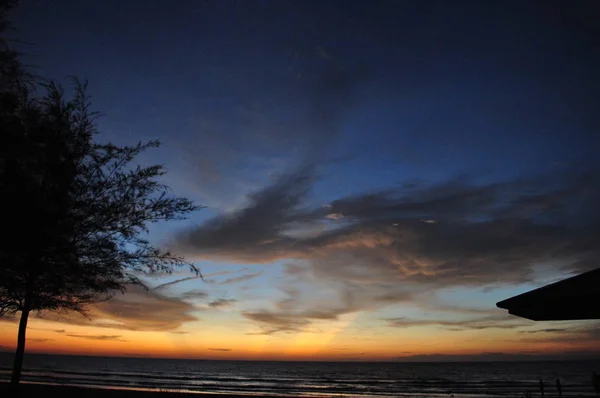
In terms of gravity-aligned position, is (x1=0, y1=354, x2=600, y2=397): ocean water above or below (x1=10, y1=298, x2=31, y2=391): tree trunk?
below

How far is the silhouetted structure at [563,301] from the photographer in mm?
5035

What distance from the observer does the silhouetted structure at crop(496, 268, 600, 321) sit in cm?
504

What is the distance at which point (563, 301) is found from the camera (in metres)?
5.45

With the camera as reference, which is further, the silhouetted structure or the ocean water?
the ocean water

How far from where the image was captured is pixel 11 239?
443 inches

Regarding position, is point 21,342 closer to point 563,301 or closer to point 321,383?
point 563,301

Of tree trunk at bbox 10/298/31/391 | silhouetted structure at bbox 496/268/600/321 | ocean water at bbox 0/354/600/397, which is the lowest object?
ocean water at bbox 0/354/600/397

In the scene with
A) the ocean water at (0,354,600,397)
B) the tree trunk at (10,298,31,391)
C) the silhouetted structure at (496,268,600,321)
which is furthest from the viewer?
the ocean water at (0,354,600,397)

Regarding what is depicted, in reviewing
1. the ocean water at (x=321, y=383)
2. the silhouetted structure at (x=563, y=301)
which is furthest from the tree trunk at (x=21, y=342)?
the ocean water at (x=321, y=383)

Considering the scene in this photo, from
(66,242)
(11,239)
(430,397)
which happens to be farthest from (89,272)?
(430,397)

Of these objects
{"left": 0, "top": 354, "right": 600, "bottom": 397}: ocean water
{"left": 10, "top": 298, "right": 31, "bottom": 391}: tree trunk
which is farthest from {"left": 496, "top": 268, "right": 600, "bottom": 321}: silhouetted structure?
{"left": 0, "top": 354, "right": 600, "bottom": 397}: ocean water

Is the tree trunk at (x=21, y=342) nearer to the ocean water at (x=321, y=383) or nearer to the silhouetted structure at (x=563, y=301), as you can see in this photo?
the silhouetted structure at (x=563, y=301)

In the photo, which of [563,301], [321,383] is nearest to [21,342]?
[563,301]

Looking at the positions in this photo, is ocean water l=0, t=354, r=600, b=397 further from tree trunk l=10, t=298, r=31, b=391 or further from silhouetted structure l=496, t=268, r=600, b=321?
silhouetted structure l=496, t=268, r=600, b=321
